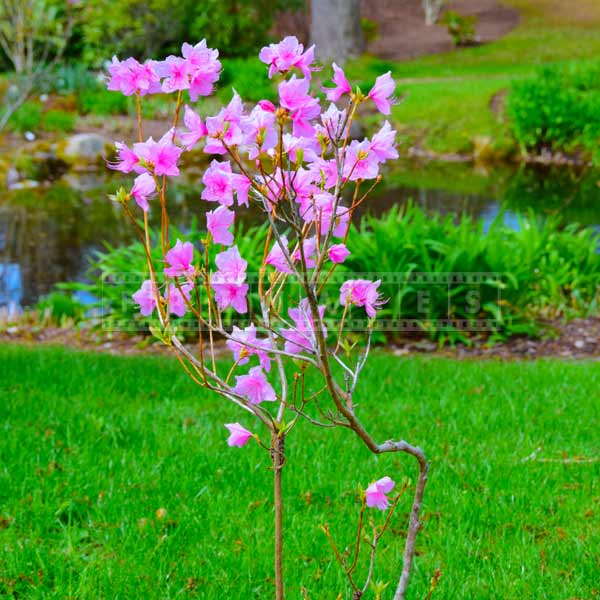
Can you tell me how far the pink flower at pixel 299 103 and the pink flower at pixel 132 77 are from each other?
1.06 feet

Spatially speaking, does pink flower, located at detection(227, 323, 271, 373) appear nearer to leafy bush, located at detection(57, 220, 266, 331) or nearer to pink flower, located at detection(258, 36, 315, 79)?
pink flower, located at detection(258, 36, 315, 79)

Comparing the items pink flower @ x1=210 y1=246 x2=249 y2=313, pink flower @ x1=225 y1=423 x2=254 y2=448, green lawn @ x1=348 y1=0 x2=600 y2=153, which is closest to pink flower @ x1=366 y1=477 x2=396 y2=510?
pink flower @ x1=225 y1=423 x2=254 y2=448

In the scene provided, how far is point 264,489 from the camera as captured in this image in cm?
347

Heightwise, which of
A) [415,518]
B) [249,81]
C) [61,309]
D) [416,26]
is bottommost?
[61,309]

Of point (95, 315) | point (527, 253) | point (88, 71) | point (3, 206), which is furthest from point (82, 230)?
point (88, 71)

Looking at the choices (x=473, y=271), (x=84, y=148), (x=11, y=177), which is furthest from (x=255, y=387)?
(x=84, y=148)

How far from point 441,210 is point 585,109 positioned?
15.7 feet

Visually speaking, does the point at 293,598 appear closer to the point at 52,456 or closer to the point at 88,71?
the point at 52,456

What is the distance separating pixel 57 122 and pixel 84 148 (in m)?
1.95

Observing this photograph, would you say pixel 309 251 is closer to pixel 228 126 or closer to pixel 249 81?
pixel 228 126

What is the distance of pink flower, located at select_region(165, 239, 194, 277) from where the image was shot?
6.29 ft

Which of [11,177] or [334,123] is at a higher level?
[334,123]

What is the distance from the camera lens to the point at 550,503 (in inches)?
130

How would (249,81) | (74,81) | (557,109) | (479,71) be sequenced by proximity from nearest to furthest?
(557,109)
(249,81)
(74,81)
(479,71)
